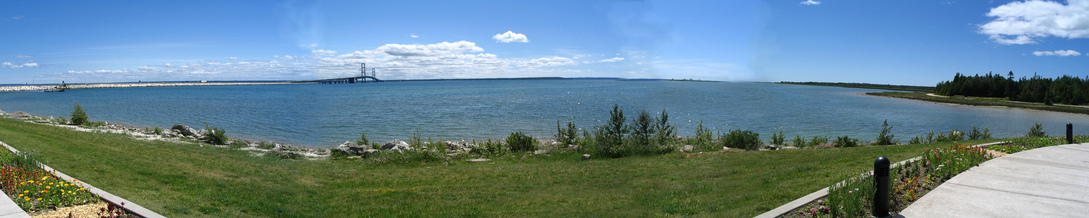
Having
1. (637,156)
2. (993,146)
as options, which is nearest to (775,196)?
(637,156)

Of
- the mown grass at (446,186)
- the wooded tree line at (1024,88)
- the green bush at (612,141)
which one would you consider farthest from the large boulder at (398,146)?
the wooded tree line at (1024,88)

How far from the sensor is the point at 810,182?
776 centimetres

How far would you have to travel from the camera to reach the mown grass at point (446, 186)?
21.5 feet

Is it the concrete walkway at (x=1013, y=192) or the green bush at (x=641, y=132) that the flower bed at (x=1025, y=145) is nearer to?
the concrete walkway at (x=1013, y=192)

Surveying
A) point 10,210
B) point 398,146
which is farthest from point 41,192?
point 398,146

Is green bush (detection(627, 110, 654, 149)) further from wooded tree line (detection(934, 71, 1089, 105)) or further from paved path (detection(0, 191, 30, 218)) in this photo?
wooded tree line (detection(934, 71, 1089, 105))

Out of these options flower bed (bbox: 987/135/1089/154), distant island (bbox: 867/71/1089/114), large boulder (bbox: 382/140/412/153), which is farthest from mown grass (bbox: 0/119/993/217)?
distant island (bbox: 867/71/1089/114)

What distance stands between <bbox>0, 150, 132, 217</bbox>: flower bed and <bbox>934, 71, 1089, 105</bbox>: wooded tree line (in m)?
82.2

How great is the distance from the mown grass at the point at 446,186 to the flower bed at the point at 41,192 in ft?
1.51

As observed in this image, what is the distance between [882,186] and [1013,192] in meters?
2.82

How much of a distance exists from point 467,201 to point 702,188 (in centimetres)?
361

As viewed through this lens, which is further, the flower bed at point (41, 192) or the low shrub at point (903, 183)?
the flower bed at point (41, 192)

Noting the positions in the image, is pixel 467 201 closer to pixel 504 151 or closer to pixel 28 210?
pixel 28 210

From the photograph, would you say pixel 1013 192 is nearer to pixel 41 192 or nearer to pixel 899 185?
pixel 899 185
